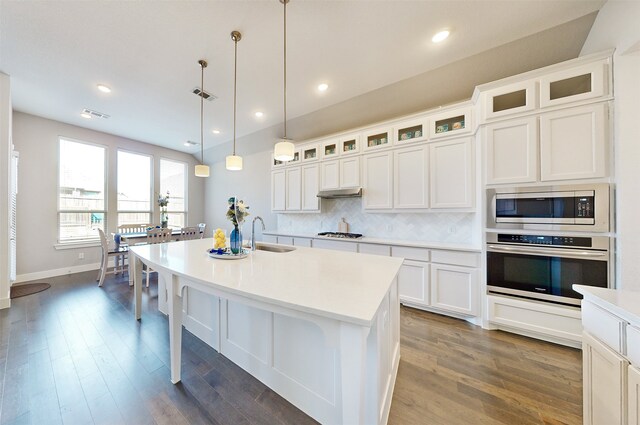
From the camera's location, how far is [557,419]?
1.32 meters

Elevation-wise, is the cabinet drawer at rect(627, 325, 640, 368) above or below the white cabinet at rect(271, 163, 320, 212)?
below

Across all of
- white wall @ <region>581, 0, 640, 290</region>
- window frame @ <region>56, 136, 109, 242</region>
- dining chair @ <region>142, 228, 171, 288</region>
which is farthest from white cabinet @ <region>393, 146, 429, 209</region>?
window frame @ <region>56, 136, 109, 242</region>

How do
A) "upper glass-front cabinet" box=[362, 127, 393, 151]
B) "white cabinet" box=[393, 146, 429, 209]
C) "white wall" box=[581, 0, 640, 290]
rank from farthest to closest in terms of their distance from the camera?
"upper glass-front cabinet" box=[362, 127, 393, 151]
"white cabinet" box=[393, 146, 429, 209]
"white wall" box=[581, 0, 640, 290]

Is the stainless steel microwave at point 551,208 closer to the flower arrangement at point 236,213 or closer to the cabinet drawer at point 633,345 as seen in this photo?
the cabinet drawer at point 633,345

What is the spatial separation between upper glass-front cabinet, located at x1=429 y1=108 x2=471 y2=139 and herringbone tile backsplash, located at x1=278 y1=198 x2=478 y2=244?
1.04 meters

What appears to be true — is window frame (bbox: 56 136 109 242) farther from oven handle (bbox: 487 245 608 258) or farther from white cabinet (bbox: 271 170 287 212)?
oven handle (bbox: 487 245 608 258)

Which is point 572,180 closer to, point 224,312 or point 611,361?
point 611,361

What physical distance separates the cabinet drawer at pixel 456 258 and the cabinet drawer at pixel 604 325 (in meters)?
1.39

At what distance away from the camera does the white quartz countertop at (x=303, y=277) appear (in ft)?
3.00

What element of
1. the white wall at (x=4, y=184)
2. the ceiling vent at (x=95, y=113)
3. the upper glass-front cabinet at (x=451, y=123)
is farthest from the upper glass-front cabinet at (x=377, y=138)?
the white wall at (x=4, y=184)

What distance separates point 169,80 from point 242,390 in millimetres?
3514

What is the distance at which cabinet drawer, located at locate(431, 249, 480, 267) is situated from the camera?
2402 millimetres

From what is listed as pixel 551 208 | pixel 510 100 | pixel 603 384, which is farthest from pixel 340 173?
pixel 603 384

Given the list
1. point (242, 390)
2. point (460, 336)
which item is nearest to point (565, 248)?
point (460, 336)
